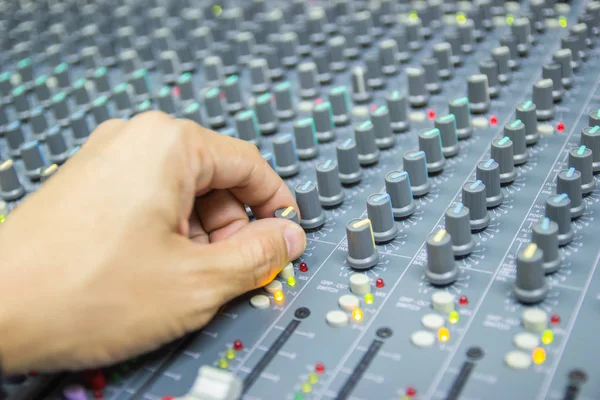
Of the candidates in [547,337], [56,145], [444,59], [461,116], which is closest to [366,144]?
[461,116]

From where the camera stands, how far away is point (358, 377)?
5.72 feet

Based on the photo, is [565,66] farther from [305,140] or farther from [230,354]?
[230,354]

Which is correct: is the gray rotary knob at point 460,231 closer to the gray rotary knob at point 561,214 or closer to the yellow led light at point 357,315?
the gray rotary knob at point 561,214

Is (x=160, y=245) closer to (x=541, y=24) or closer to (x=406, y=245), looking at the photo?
(x=406, y=245)

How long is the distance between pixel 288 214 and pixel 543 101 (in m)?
1.16

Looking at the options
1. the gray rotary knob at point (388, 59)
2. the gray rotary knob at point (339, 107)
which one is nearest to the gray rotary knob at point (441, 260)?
the gray rotary knob at point (339, 107)

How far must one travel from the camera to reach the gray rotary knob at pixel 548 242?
6.29 ft

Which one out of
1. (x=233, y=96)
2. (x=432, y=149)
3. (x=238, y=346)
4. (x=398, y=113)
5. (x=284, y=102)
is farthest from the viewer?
(x=233, y=96)

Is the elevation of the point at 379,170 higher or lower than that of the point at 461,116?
lower

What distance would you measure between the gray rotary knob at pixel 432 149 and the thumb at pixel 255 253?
2.08ft

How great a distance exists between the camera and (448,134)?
2.62m

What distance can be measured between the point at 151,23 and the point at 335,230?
2.56 m

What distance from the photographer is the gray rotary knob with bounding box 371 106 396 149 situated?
275cm

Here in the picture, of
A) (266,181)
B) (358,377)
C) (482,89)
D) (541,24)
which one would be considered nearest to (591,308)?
(358,377)
